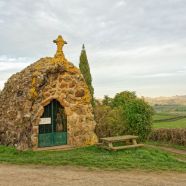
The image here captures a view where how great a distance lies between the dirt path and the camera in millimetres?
7441

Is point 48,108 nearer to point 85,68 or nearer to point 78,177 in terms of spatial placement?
point 78,177

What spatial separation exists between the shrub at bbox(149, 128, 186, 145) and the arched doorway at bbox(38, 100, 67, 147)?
849 cm

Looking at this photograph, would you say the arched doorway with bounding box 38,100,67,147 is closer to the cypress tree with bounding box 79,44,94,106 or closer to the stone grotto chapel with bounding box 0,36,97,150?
the stone grotto chapel with bounding box 0,36,97,150

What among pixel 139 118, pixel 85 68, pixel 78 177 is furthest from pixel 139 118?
pixel 85 68

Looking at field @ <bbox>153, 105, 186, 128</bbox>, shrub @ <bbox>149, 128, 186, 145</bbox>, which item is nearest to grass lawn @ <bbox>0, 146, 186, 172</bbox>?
shrub @ <bbox>149, 128, 186, 145</bbox>

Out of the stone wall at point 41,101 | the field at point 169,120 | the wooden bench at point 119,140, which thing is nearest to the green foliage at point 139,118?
the wooden bench at point 119,140

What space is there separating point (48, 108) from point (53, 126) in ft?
2.89

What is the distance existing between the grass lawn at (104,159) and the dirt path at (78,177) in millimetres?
608

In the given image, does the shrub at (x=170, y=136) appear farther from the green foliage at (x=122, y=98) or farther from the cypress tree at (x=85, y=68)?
the cypress tree at (x=85, y=68)

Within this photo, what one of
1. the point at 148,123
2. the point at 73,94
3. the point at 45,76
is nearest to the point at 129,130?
the point at 148,123

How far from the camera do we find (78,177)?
26.4 feet

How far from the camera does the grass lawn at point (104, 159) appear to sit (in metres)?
9.59

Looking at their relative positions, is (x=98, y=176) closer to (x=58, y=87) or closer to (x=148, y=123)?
(x=58, y=87)

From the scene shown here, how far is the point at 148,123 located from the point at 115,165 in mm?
5935
